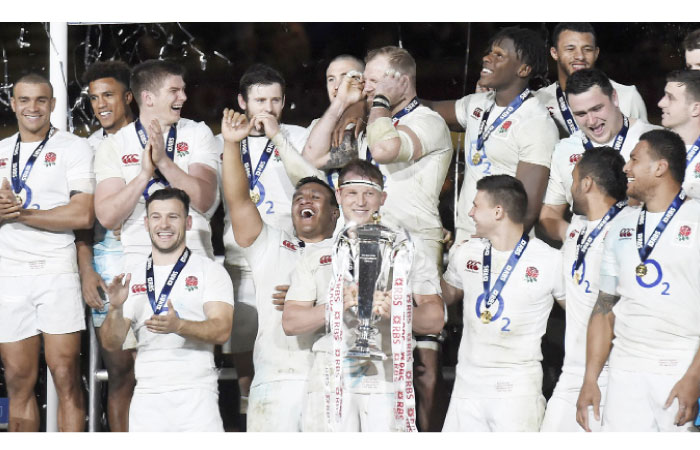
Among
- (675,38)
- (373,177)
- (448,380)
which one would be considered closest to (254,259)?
(373,177)

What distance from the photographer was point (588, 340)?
4609mm

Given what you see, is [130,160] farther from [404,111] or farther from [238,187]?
[404,111]

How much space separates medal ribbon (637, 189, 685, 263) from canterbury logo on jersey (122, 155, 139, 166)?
2.21 metres

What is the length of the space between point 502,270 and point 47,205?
2.03 meters

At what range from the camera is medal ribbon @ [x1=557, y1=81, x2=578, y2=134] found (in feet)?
15.8

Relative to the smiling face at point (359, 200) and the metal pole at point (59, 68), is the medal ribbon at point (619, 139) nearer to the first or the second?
the smiling face at point (359, 200)

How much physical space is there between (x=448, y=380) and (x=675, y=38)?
6.06ft

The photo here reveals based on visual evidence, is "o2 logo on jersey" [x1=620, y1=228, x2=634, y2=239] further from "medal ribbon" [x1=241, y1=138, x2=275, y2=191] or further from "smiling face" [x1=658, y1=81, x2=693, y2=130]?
"medal ribbon" [x1=241, y1=138, x2=275, y2=191]

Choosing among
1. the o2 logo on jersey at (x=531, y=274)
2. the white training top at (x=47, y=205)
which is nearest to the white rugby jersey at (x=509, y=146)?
the o2 logo on jersey at (x=531, y=274)

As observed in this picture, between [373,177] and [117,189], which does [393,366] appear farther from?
[117,189]

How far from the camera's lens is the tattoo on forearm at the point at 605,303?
4590mm

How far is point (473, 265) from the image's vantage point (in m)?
4.70

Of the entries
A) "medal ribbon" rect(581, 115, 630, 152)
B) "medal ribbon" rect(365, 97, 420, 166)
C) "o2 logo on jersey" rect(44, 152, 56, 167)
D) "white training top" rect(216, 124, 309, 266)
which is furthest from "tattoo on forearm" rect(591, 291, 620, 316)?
"o2 logo on jersey" rect(44, 152, 56, 167)

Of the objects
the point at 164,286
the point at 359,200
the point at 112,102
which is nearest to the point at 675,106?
the point at 359,200
